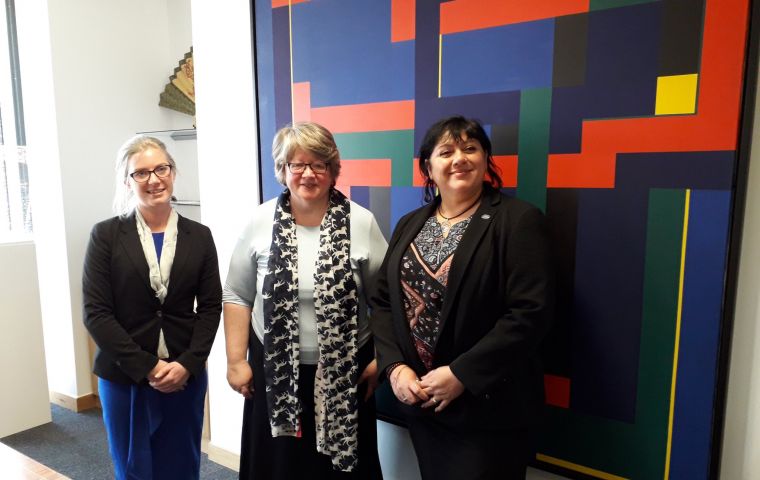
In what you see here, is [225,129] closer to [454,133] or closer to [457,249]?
[454,133]

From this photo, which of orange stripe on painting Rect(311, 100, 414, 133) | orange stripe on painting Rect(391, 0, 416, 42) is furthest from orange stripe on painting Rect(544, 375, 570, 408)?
orange stripe on painting Rect(391, 0, 416, 42)

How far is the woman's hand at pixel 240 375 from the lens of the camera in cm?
159

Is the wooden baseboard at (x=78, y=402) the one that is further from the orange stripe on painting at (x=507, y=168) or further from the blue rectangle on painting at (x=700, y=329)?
the blue rectangle on painting at (x=700, y=329)

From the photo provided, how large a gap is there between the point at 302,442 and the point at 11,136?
270 cm

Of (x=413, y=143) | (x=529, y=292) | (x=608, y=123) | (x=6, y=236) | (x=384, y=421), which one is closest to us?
(x=529, y=292)

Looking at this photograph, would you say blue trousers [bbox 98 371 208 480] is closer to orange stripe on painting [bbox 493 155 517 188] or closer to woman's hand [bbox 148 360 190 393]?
woman's hand [bbox 148 360 190 393]

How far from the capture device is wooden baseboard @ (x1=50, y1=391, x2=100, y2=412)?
121 inches

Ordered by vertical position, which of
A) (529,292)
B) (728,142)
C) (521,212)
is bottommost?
(529,292)

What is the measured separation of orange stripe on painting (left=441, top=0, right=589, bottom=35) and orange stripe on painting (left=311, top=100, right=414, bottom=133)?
28cm

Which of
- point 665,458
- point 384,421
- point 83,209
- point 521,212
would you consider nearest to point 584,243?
point 521,212

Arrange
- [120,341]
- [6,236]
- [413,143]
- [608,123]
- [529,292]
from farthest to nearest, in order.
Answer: [6,236]
[413,143]
[120,341]
[608,123]
[529,292]

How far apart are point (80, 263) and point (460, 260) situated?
2.64 meters

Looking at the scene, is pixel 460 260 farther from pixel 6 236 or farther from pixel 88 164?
pixel 6 236

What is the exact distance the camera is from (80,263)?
3.01 meters
